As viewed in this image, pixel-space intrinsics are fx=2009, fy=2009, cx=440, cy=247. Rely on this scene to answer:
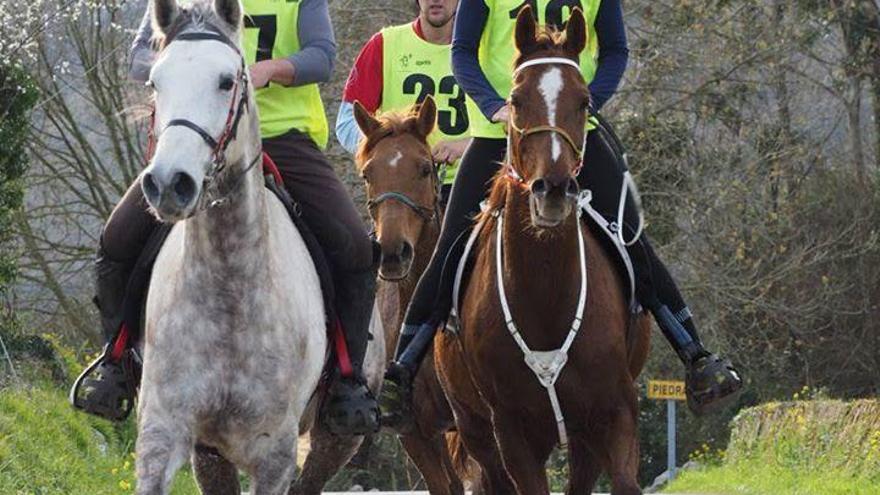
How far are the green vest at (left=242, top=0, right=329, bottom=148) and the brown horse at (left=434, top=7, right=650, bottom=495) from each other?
3.30 feet

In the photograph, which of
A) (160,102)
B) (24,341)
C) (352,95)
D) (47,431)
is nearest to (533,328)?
(160,102)

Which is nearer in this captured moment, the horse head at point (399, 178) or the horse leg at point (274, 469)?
the horse leg at point (274, 469)

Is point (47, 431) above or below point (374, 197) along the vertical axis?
below

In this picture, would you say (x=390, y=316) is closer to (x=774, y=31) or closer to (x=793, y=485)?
(x=793, y=485)

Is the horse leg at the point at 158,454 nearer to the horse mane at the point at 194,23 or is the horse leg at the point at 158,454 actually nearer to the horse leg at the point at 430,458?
the horse mane at the point at 194,23

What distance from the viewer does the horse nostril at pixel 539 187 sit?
809 centimetres

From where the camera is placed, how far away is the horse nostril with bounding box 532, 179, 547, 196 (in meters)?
8.09

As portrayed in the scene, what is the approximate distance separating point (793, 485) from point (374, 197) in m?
7.83

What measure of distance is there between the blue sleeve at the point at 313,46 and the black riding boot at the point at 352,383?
902mm

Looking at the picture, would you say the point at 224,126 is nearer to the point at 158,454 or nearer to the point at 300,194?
the point at 158,454

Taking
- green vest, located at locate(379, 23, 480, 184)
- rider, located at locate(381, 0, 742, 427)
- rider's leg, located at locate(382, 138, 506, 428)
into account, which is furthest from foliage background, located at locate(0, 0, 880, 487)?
rider, located at locate(381, 0, 742, 427)

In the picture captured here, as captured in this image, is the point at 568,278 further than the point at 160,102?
Yes

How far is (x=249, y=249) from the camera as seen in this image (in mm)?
7891

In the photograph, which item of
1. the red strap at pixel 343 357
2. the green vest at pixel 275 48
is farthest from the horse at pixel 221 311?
the green vest at pixel 275 48
